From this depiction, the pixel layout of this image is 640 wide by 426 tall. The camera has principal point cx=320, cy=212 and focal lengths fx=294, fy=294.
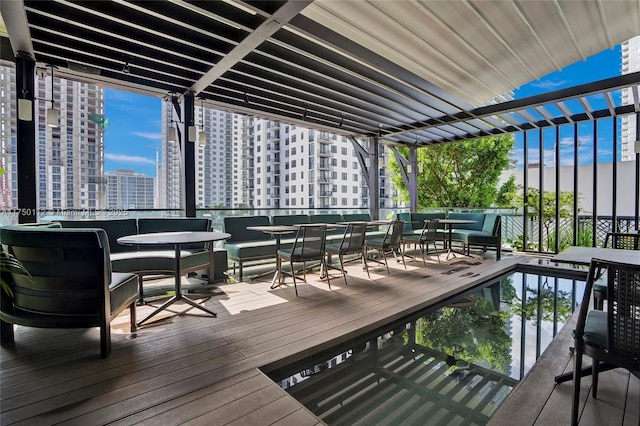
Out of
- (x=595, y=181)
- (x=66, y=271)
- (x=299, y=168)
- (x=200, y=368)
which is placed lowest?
(x=200, y=368)

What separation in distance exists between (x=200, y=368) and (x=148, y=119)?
7.02 m

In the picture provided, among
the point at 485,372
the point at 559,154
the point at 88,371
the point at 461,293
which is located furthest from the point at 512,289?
the point at 88,371

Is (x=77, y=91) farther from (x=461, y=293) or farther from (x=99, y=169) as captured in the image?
(x=461, y=293)

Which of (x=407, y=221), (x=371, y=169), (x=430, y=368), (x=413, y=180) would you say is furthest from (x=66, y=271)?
(x=413, y=180)

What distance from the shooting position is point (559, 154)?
22.4 ft

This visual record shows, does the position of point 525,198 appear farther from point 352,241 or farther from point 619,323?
point 619,323

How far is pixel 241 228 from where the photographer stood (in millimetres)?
5301

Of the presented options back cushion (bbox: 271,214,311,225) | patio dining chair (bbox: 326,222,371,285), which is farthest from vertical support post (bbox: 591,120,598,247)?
back cushion (bbox: 271,214,311,225)

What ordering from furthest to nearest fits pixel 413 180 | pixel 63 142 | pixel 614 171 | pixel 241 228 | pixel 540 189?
pixel 413 180, pixel 540 189, pixel 614 171, pixel 241 228, pixel 63 142

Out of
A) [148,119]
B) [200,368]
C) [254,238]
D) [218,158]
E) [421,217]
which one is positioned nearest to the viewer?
[200,368]

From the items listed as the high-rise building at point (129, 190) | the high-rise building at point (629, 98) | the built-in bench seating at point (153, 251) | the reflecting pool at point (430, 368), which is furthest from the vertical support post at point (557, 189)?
the high-rise building at point (129, 190)

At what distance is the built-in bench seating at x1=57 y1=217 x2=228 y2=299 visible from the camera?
347cm

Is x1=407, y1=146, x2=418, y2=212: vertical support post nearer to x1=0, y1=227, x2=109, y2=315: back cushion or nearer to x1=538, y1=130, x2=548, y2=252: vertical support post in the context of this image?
x1=538, y1=130, x2=548, y2=252: vertical support post

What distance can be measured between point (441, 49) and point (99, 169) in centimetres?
629
